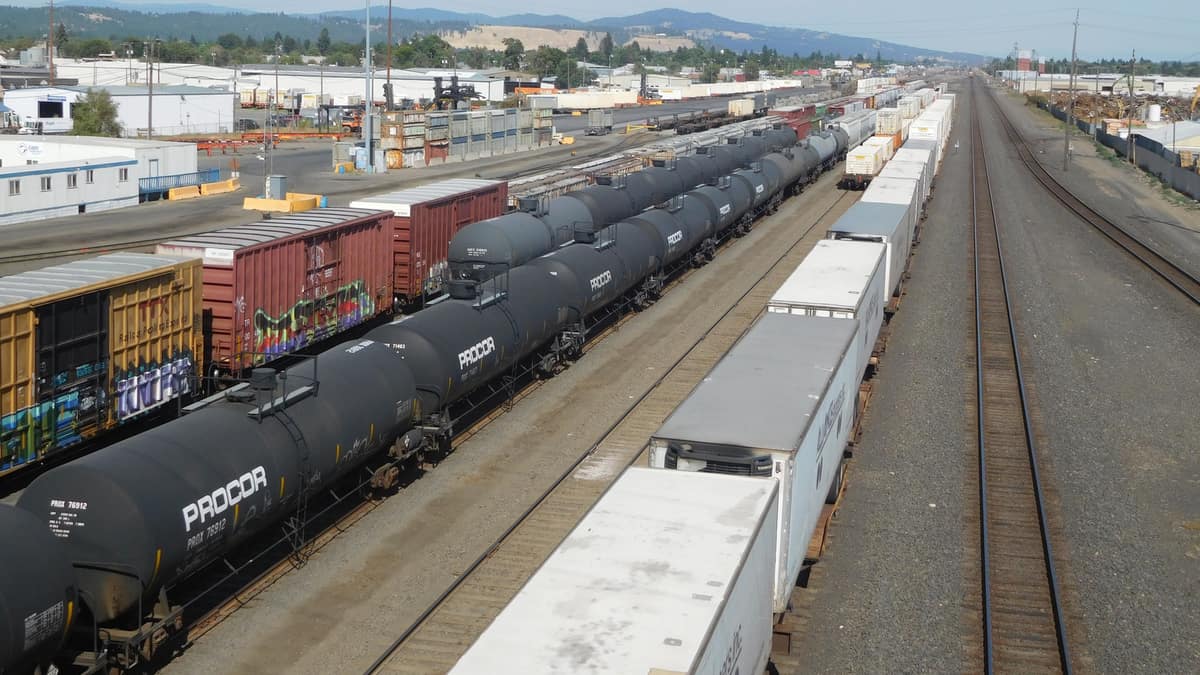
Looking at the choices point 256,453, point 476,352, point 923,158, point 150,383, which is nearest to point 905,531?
point 476,352

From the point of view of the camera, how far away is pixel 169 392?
71.5 ft

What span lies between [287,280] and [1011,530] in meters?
16.0

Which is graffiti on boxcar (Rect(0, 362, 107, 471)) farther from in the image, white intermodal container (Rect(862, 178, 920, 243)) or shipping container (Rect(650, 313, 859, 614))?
white intermodal container (Rect(862, 178, 920, 243))

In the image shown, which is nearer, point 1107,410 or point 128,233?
point 1107,410

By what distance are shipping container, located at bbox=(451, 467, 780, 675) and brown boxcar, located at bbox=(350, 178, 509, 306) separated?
1839 cm

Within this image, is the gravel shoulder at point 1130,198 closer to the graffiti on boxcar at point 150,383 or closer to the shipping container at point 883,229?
the shipping container at point 883,229

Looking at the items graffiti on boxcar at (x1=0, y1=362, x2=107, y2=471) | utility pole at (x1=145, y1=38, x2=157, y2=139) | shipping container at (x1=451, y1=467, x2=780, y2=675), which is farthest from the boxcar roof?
utility pole at (x1=145, y1=38, x2=157, y2=139)

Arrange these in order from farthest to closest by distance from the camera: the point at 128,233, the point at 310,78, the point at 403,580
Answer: the point at 310,78
the point at 128,233
the point at 403,580

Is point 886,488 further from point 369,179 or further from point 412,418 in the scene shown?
point 369,179

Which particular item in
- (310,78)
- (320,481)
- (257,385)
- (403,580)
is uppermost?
(310,78)

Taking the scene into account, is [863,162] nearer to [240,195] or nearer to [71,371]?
[240,195]

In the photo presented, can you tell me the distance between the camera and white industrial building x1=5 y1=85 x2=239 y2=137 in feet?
310

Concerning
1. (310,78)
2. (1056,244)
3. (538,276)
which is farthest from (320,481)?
(310,78)

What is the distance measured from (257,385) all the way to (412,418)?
4.34 m
